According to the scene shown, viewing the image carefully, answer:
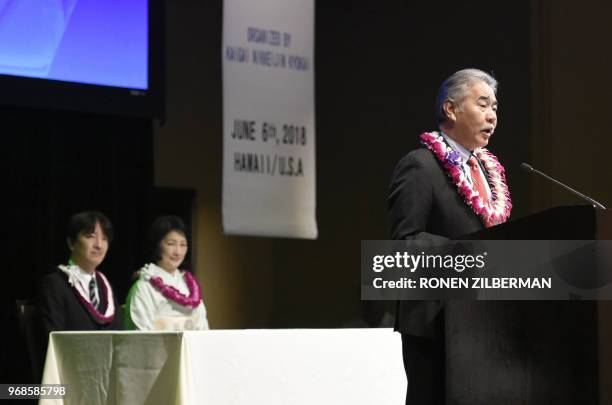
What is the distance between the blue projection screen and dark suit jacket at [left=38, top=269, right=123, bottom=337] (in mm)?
1165

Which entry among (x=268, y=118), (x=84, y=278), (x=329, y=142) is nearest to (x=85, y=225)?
(x=84, y=278)

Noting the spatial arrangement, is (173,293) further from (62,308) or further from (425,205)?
(425,205)

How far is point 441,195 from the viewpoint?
249 centimetres

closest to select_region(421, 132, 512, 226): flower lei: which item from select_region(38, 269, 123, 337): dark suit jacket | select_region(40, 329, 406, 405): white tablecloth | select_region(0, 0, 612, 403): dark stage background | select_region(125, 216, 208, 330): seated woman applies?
select_region(40, 329, 406, 405): white tablecloth

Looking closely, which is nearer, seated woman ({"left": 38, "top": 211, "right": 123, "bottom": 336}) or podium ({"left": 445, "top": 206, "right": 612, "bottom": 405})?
podium ({"left": 445, "top": 206, "right": 612, "bottom": 405})

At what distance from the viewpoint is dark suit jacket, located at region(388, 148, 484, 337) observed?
2424 millimetres

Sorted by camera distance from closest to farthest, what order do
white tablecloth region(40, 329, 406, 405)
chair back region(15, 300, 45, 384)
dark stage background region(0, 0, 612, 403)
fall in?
white tablecloth region(40, 329, 406, 405)
chair back region(15, 300, 45, 384)
dark stage background region(0, 0, 612, 403)

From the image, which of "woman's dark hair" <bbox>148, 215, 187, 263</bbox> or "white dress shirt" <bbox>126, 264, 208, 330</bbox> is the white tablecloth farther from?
"woman's dark hair" <bbox>148, 215, 187, 263</bbox>

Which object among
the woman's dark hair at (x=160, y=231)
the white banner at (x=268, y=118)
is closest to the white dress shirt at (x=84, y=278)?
the woman's dark hair at (x=160, y=231)

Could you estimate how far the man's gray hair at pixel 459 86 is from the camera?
8.39 feet

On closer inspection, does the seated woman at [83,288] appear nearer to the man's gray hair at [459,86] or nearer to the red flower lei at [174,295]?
the red flower lei at [174,295]

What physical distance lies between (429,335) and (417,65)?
4869 mm

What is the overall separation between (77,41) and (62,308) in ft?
5.06

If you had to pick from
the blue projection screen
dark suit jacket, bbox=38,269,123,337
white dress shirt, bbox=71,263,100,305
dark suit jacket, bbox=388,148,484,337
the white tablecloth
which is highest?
the blue projection screen
